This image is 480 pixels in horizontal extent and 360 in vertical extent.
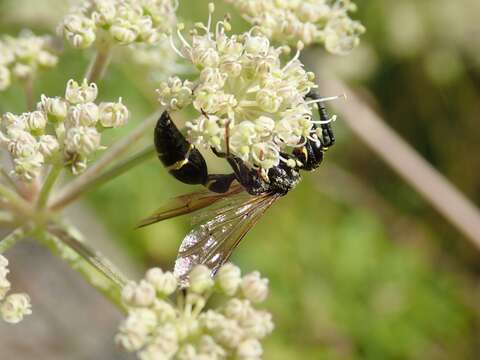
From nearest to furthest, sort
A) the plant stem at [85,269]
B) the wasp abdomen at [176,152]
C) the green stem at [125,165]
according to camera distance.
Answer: the plant stem at [85,269]
the wasp abdomen at [176,152]
the green stem at [125,165]

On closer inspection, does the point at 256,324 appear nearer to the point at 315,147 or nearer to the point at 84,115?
the point at 84,115

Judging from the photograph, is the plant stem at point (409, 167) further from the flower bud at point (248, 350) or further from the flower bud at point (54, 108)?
the flower bud at point (248, 350)

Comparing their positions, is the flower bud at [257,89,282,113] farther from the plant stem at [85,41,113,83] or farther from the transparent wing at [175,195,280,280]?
the plant stem at [85,41,113,83]

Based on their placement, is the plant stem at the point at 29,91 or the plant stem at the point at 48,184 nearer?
the plant stem at the point at 48,184

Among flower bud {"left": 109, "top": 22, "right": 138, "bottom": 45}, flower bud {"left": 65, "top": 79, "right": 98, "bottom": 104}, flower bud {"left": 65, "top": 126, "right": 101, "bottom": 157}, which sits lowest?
flower bud {"left": 65, "top": 126, "right": 101, "bottom": 157}

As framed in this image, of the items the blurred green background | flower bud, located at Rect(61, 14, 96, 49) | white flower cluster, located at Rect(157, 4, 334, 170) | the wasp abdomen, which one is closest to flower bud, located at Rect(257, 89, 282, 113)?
white flower cluster, located at Rect(157, 4, 334, 170)

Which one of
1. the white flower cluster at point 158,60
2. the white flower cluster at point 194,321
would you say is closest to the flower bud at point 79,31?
the white flower cluster at point 158,60
